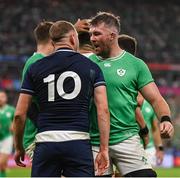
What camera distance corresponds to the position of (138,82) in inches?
251

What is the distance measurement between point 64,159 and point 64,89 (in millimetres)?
591

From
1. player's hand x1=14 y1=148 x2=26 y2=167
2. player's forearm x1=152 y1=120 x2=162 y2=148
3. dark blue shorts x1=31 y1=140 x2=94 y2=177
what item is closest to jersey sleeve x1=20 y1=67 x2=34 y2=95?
dark blue shorts x1=31 y1=140 x2=94 y2=177

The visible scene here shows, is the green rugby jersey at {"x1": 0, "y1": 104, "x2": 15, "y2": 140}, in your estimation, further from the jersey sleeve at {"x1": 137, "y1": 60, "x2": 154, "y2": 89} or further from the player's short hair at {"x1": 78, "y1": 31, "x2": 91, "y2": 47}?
the jersey sleeve at {"x1": 137, "y1": 60, "x2": 154, "y2": 89}

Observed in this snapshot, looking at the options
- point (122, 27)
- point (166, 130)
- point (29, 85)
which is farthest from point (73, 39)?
point (122, 27)

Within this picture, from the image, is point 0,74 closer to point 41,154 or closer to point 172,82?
point 172,82

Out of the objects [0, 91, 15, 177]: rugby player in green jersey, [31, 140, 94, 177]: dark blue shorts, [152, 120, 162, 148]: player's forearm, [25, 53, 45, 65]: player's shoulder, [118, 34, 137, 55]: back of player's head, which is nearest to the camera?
[31, 140, 94, 177]: dark blue shorts

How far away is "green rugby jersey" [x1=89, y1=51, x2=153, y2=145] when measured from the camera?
6.36 m

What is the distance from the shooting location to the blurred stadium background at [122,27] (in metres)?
28.6

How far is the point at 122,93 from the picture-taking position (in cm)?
637

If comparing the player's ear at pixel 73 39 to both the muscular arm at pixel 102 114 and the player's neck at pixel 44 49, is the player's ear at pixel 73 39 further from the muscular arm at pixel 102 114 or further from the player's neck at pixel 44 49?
the player's neck at pixel 44 49

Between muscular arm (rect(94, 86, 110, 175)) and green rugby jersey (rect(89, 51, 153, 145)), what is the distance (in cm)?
50

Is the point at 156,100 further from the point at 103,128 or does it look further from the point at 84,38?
the point at 84,38

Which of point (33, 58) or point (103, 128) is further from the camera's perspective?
point (33, 58)

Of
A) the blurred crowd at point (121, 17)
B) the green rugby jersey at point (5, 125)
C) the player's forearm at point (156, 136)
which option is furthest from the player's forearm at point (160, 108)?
the blurred crowd at point (121, 17)
